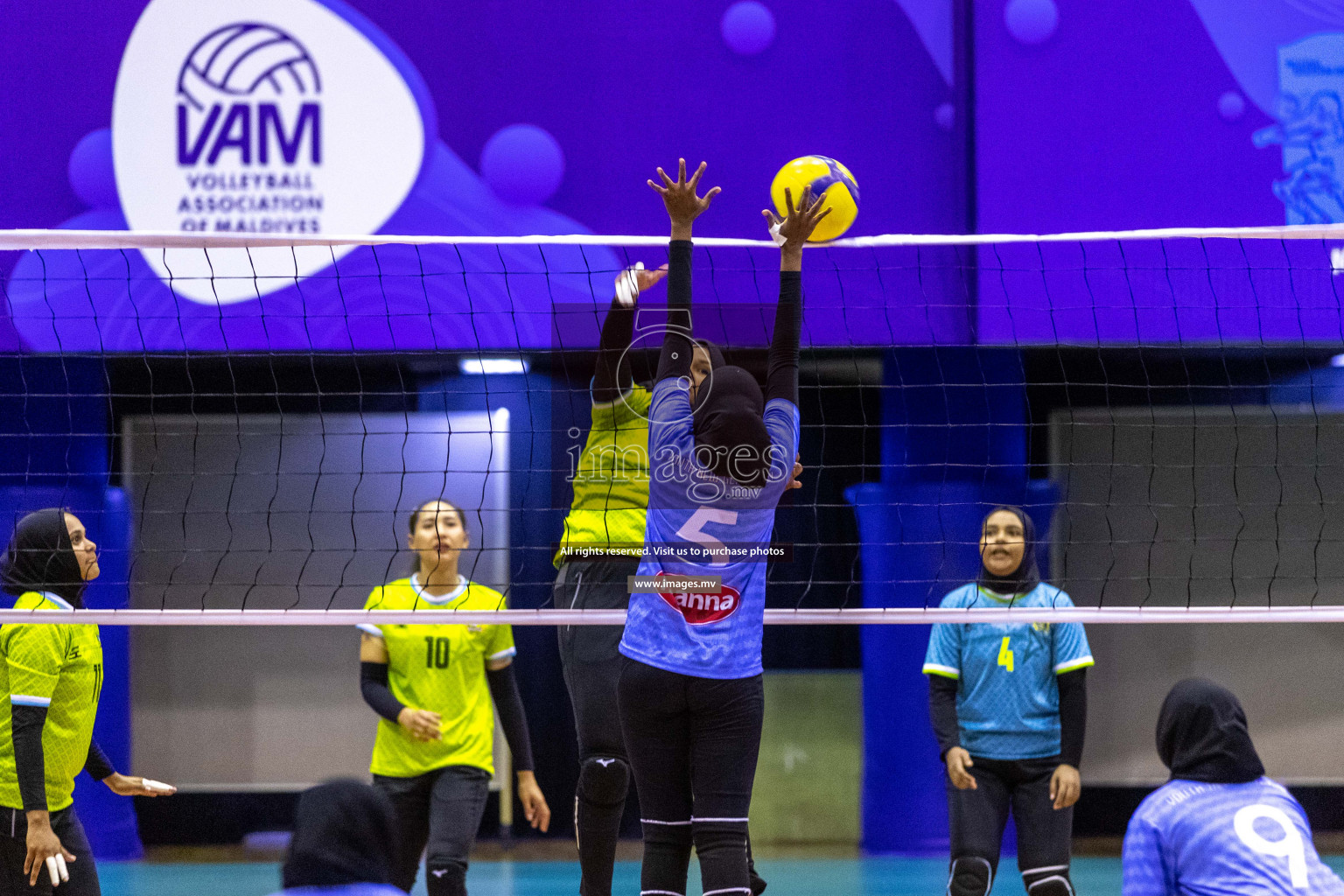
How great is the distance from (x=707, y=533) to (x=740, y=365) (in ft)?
12.1

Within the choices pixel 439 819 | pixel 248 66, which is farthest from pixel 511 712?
pixel 248 66

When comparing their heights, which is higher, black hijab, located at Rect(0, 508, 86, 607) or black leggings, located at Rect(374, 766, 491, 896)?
black hijab, located at Rect(0, 508, 86, 607)

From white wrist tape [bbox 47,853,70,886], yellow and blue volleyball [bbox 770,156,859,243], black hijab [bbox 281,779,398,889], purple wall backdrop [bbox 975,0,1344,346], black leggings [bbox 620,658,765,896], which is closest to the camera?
black hijab [bbox 281,779,398,889]

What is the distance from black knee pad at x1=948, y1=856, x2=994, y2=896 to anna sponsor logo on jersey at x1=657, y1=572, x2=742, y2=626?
1.64 metres

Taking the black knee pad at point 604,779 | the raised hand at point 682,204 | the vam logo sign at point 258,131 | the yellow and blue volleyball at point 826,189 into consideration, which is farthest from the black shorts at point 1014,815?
the vam logo sign at point 258,131

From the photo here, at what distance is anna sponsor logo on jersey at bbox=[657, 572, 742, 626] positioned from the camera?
3.14 meters

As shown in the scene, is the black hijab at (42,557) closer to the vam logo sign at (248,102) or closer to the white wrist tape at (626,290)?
the white wrist tape at (626,290)

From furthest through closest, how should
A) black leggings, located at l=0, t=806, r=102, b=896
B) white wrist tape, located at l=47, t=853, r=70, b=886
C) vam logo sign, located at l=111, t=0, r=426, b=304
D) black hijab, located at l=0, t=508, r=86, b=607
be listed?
vam logo sign, located at l=111, t=0, r=426, b=304
black hijab, located at l=0, t=508, r=86, b=607
black leggings, located at l=0, t=806, r=102, b=896
white wrist tape, located at l=47, t=853, r=70, b=886

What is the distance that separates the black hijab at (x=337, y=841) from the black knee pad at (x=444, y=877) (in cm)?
217

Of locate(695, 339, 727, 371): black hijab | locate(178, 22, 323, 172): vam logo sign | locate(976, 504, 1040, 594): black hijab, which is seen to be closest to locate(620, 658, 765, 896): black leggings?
locate(695, 339, 727, 371): black hijab

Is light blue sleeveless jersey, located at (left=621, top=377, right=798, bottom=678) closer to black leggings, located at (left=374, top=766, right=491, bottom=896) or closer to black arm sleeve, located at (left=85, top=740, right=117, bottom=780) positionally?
black leggings, located at (left=374, top=766, right=491, bottom=896)

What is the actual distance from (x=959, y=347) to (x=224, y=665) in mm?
4455

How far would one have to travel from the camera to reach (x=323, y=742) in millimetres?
7152

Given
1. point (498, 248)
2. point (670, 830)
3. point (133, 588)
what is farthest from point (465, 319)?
point (670, 830)
